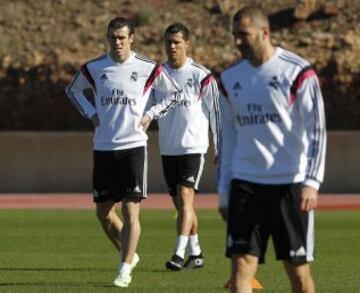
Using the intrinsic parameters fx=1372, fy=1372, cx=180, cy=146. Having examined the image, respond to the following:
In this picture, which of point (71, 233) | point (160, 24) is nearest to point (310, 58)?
point (160, 24)

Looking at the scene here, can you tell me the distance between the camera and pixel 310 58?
44.4 metres

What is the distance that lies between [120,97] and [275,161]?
440cm

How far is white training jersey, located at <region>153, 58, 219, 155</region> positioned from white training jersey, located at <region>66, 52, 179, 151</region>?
168cm

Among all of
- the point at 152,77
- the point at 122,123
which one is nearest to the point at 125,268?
the point at 122,123

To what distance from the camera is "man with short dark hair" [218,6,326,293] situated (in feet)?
29.6

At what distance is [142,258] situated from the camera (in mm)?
16500

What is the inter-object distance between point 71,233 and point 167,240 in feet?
6.86

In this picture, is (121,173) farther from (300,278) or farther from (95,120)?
(300,278)

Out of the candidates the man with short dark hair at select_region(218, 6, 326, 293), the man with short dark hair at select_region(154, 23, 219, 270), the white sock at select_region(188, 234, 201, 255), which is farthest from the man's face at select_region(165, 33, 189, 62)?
the man with short dark hair at select_region(218, 6, 326, 293)

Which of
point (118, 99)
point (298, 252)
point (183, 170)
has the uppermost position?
point (118, 99)

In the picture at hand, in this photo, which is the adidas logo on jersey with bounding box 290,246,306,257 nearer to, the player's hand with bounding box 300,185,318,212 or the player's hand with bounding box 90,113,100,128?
the player's hand with bounding box 300,185,318,212

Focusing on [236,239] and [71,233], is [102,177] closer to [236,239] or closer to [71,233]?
[236,239]

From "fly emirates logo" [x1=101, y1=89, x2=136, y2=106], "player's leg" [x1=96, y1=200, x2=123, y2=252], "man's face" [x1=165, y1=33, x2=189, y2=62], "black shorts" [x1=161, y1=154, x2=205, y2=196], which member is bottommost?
"player's leg" [x1=96, y1=200, x2=123, y2=252]

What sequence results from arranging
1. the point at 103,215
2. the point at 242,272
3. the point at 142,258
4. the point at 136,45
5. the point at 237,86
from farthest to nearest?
the point at 136,45, the point at 142,258, the point at 103,215, the point at 237,86, the point at 242,272
